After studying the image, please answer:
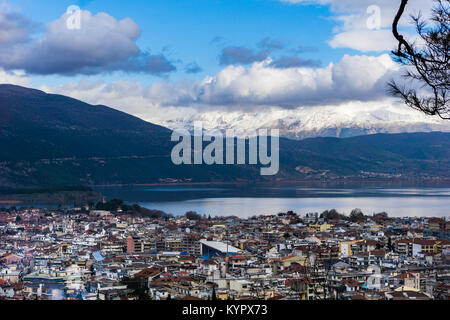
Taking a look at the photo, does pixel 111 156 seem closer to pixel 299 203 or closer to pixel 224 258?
pixel 299 203

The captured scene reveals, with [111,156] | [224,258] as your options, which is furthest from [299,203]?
[111,156]

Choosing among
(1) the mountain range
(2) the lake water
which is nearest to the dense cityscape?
(2) the lake water

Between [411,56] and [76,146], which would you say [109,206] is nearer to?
[411,56]

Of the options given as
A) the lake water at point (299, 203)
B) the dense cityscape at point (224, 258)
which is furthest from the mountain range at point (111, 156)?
the dense cityscape at point (224, 258)

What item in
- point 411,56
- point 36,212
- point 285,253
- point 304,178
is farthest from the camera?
point 304,178

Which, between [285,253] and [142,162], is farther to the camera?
[142,162]
